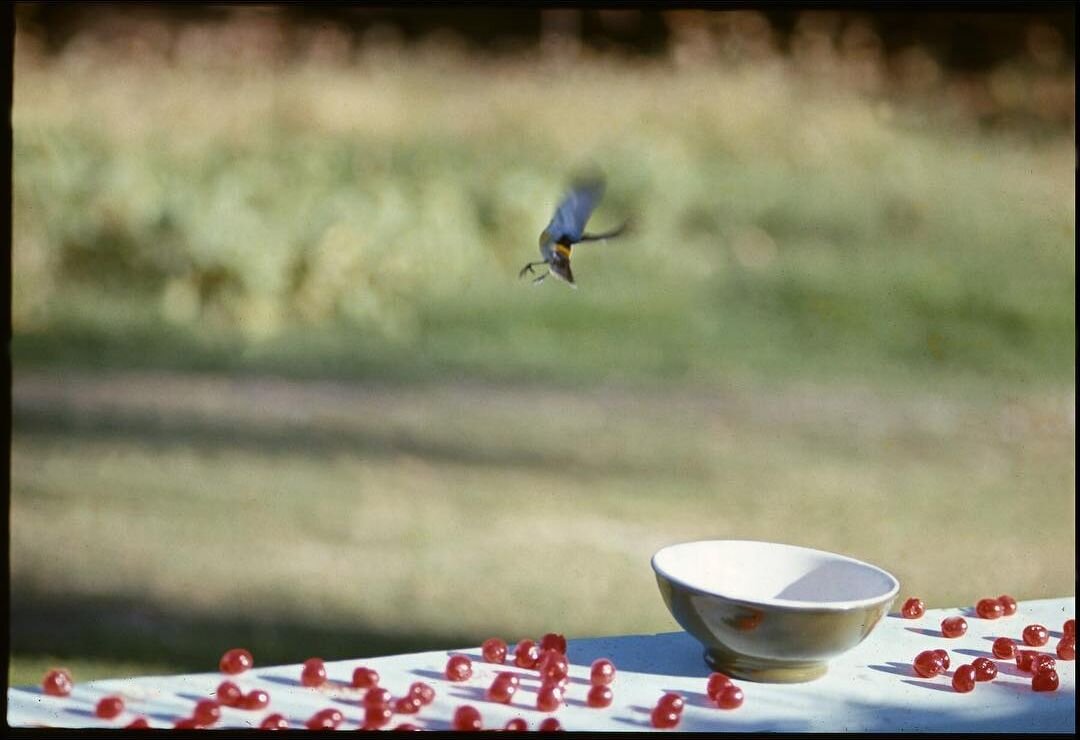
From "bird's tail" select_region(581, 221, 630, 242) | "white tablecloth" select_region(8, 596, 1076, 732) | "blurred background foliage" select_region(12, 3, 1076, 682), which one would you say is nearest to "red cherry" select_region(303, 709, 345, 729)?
"white tablecloth" select_region(8, 596, 1076, 732)

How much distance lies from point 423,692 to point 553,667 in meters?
0.15

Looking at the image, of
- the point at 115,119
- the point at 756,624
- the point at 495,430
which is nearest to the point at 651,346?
the point at 495,430

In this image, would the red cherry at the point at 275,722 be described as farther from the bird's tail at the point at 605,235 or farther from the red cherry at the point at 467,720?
the bird's tail at the point at 605,235

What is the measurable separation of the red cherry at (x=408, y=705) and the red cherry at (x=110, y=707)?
28cm

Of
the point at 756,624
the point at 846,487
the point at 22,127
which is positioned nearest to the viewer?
the point at 756,624

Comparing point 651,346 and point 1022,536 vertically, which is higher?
point 651,346

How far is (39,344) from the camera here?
5.40 feet

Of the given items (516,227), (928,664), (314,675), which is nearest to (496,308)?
(516,227)

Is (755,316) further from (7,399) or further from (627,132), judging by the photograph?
(7,399)

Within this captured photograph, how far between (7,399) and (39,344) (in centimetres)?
9

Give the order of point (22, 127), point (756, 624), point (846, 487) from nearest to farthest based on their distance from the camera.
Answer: point (756, 624), point (22, 127), point (846, 487)

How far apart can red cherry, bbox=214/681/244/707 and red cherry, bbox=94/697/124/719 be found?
10cm

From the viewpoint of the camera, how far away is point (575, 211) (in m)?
1.58

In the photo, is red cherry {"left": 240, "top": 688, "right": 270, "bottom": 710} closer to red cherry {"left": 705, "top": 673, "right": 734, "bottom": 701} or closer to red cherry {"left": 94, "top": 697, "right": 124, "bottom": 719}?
red cherry {"left": 94, "top": 697, "right": 124, "bottom": 719}
